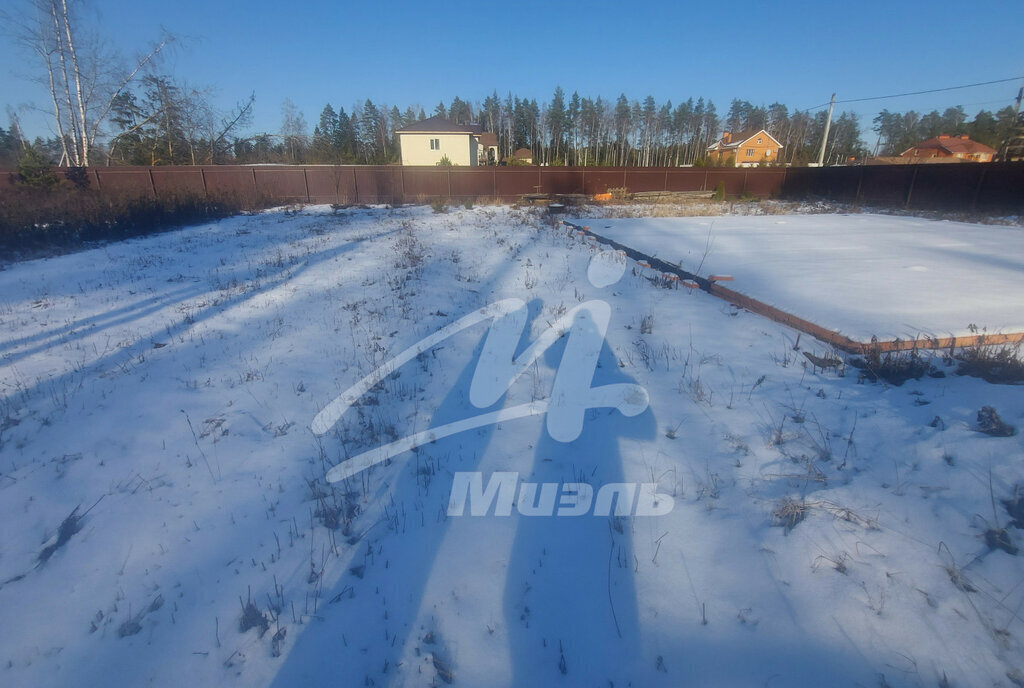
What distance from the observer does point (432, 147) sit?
4069cm

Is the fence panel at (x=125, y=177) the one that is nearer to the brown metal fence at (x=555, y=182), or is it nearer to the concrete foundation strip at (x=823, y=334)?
the brown metal fence at (x=555, y=182)

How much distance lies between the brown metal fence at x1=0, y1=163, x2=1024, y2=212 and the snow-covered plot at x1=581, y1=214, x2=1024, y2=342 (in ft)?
17.3

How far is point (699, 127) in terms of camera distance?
7681 centimetres

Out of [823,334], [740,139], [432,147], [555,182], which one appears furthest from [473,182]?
[740,139]

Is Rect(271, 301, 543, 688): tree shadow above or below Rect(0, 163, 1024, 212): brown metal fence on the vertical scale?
below

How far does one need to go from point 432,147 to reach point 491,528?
4290 cm

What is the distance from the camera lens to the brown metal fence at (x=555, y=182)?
723 inches

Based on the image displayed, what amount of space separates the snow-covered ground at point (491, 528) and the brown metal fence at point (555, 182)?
17.0 m

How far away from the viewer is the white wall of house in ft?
132

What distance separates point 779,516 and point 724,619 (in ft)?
2.44

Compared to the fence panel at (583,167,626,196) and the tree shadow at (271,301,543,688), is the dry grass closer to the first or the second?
the tree shadow at (271,301,543,688)

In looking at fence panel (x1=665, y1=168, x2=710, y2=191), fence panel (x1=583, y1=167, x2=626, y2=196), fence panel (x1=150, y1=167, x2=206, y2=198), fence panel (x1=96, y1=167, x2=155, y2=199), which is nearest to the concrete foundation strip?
fence panel (x1=583, y1=167, x2=626, y2=196)

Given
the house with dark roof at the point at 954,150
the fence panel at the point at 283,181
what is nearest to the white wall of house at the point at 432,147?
the fence panel at the point at 283,181

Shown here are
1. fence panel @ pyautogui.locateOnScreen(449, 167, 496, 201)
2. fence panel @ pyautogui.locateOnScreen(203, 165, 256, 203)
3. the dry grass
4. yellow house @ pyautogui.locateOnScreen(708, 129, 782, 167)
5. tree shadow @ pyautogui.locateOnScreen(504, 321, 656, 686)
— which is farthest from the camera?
yellow house @ pyautogui.locateOnScreen(708, 129, 782, 167)
